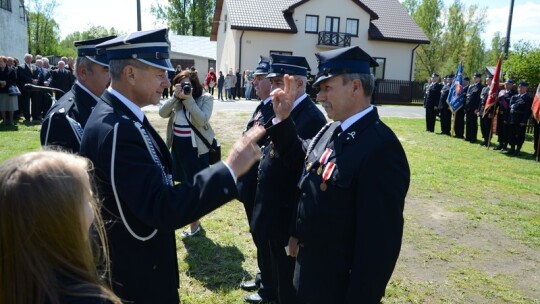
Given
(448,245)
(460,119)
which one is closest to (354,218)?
(448,245)

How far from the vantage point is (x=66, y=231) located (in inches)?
49.6

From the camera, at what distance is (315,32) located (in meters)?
34.0

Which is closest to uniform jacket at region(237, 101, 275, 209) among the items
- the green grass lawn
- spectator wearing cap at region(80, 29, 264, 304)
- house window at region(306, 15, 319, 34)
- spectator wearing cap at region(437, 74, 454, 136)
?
the green grass lawn

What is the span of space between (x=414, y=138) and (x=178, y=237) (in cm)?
1129

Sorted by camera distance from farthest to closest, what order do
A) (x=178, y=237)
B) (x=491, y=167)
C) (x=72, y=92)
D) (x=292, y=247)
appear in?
(x=491, y=167), (x=178, y=237), (x=72, y=92), (x=292, y=247)

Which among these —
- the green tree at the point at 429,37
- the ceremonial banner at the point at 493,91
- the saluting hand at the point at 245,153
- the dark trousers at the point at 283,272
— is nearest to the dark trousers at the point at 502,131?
the ceremonial banner at the point at 493,91

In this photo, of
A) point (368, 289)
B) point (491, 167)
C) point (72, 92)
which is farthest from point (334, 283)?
point (491, 167)

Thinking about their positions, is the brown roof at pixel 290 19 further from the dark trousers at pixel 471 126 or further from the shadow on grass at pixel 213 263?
the shadow on grass at pixel 213 263

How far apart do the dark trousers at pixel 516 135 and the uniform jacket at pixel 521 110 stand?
299 millimetres

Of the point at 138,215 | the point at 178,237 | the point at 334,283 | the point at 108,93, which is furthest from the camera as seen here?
the point at 178,237

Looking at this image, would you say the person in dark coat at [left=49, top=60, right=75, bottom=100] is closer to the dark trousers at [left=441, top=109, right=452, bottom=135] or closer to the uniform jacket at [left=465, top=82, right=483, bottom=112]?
the dark trousers at [left=441, top=109, right=452, bottom=135]

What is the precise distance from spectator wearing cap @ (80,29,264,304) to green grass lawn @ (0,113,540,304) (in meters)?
2.09

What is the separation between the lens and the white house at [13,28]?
905 inches

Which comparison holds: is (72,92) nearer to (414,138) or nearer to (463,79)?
(414,138)
